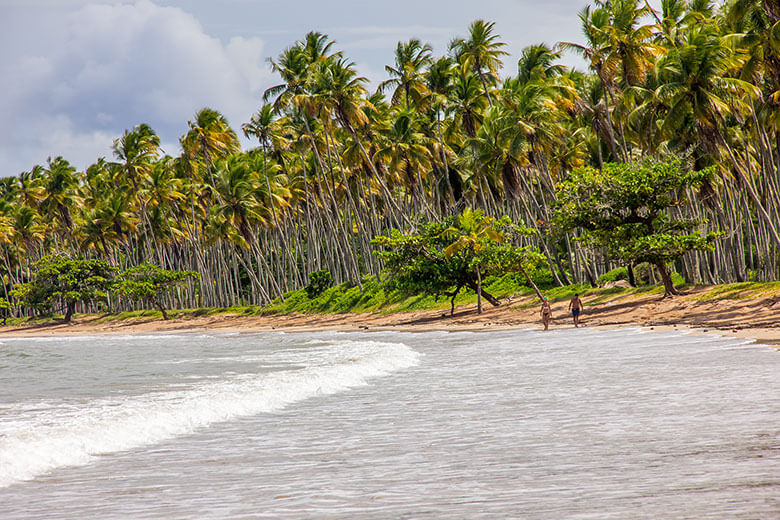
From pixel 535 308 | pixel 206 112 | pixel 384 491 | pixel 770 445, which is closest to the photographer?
pixel 384 491

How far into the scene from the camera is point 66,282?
205 feet

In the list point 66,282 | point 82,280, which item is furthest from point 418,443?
point 66,282

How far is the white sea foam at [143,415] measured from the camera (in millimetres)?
6242

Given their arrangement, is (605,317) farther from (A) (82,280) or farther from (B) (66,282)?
(B) (66,282)

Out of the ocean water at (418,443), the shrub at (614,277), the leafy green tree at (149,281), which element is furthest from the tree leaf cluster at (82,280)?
the ocean water at (418,443)

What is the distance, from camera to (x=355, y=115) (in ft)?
130

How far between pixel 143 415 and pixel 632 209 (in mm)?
24247

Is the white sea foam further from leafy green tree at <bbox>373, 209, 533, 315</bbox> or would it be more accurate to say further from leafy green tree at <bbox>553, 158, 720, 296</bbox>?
leafy green tree at <bbox>373, 209, 533, 315</bbox>

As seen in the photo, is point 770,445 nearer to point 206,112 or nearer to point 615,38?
point 615,38

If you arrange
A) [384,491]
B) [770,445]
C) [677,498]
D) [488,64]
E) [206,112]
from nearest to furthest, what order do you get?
[677,498] → [384,491] → [770,445] → [488,64] → [206,112]

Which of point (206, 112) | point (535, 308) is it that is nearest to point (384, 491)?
point (535, 308)

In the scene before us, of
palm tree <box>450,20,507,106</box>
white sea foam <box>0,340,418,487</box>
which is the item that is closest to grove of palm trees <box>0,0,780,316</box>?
palm tree <box>450,20,507,106</box>

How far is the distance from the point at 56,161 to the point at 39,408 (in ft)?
220

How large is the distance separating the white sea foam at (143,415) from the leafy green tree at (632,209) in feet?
54.8
